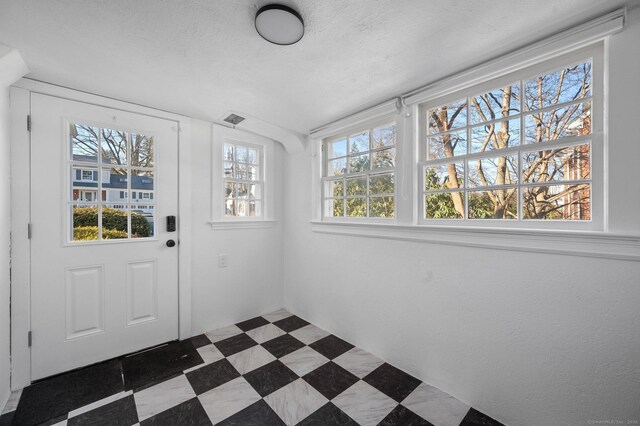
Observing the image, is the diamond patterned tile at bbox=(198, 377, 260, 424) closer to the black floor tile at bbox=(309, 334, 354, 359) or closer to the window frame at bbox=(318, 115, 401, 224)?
the black floor tile at bbox=(309, 334, 354, 359)

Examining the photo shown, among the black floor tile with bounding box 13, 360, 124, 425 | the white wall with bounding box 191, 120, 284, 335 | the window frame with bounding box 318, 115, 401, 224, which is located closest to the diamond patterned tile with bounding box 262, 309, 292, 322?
the white wall with bounding box 191, 120, 284, 335

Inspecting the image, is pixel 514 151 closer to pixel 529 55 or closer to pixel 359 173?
pixel 529 55

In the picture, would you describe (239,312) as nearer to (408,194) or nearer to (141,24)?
(408,194)

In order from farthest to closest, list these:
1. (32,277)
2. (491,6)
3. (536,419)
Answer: (32,277) < (536,419) < (491,6)

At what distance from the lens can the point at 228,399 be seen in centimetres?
167

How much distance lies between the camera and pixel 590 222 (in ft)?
4.29

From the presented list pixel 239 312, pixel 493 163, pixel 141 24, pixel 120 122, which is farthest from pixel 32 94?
pixel 493 163

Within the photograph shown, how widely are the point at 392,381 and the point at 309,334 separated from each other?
37.0 inches

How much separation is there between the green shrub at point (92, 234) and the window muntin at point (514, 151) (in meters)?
2.47

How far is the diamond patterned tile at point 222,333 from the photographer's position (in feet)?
8.03

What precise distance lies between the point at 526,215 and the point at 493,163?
1.27 feet

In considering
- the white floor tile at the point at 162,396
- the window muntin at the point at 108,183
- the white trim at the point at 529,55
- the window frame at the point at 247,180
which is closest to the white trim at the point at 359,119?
the white trim at the point at 529,55

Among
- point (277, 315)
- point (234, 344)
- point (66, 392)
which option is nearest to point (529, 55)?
point (234, 344)

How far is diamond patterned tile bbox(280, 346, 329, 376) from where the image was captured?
199 centimetres
